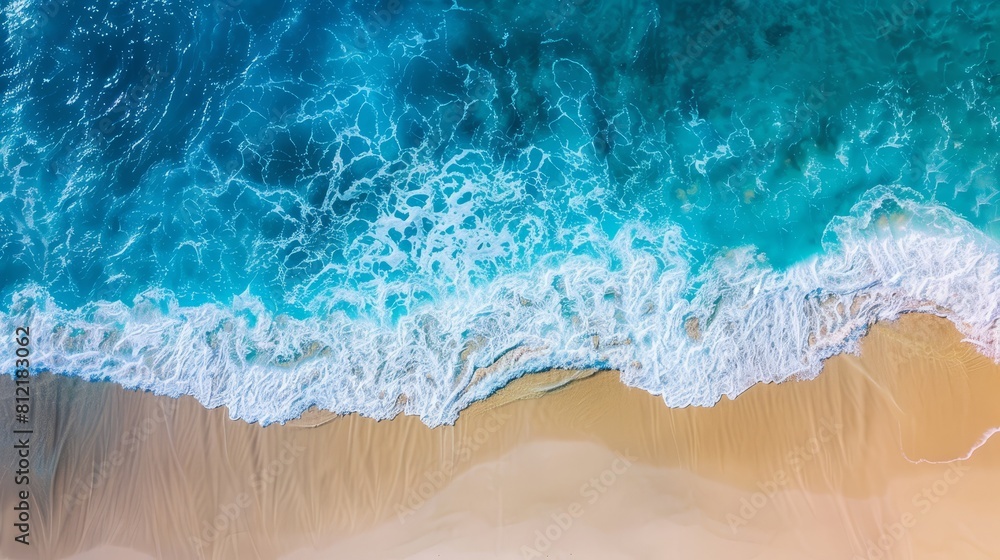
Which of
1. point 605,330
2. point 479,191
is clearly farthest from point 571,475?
point 479,191

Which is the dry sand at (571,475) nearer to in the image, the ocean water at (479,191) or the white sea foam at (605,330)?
the white sea foam at (605,330)

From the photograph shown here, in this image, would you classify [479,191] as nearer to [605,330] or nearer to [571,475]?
[605,330]

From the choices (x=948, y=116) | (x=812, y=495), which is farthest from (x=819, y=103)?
(x=812, y=495)

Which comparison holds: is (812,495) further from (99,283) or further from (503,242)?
(99,283)

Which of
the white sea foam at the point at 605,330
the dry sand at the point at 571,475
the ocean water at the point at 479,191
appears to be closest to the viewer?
the dry sand at the point at 571,475

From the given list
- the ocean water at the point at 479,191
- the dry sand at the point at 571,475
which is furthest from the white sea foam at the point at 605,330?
the dry sand at the point at 571,475
